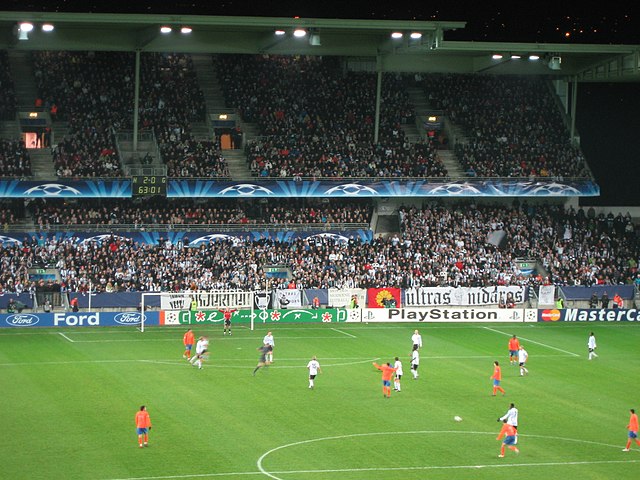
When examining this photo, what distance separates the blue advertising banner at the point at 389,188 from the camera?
64.5m

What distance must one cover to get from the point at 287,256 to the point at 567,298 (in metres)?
17.2

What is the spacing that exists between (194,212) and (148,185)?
444 cm

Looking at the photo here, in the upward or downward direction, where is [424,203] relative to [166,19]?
downward

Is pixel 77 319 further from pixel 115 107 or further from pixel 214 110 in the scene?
pixel 214 110

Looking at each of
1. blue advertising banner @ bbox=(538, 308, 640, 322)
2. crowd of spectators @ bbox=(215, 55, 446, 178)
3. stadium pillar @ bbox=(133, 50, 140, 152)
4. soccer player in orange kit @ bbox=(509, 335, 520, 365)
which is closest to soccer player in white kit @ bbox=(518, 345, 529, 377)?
soccer player in orange kit @ bbox=(509, 335, 520, 365)

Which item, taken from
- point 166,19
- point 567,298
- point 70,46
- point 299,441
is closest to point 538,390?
point 299,441

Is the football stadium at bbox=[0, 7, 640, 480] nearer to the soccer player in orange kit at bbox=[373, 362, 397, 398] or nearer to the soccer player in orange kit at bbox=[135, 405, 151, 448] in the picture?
the soccer player in orange kit at bbox=[373, 362, 397, 398]

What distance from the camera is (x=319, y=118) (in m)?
70.9

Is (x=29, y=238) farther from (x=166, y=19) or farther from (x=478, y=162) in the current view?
(x=478, y=162)

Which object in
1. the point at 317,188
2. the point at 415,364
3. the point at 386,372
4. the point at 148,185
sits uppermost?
the point at 317,188

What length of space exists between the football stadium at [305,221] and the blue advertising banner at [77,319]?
9 cm

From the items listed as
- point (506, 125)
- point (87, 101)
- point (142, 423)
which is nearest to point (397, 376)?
point (142, 423)

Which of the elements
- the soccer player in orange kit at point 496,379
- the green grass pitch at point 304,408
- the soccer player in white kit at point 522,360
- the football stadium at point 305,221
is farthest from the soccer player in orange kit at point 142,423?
the soccer player in white kit at point 522,360

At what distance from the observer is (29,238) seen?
61.4 meters
